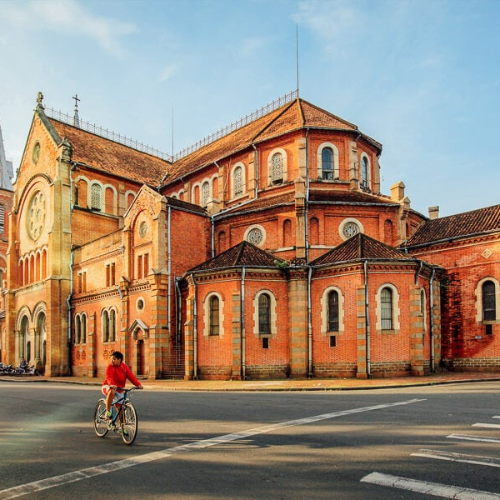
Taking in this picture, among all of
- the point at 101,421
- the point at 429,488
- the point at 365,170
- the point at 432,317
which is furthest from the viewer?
the point at 365,170

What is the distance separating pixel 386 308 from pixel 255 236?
10397 mm

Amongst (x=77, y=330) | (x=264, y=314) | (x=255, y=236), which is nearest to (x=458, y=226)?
(x=255, y=236)

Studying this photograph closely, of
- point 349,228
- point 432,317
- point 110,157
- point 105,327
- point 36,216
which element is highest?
point 110,157

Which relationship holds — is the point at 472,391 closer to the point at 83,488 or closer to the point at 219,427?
the point at 219,427

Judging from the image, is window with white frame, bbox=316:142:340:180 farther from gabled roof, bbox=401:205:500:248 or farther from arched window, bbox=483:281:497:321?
arched window, bbox=483:281:497:321

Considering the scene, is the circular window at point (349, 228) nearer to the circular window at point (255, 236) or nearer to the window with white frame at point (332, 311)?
the circular window at point (255, 236)

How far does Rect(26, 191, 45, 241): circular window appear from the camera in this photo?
146ft

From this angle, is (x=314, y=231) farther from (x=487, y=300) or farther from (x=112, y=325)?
(x=112, y=325)

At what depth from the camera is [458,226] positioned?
Answer: 3114 cm

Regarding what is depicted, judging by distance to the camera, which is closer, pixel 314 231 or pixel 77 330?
pixel 314 231

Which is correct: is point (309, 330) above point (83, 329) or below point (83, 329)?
above

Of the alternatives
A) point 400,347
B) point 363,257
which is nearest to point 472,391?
point 400,347

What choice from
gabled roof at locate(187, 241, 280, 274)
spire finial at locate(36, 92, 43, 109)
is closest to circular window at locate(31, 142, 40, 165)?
spire finial at locate(36, 92, 43, 109)

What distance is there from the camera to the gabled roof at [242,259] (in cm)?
2877
